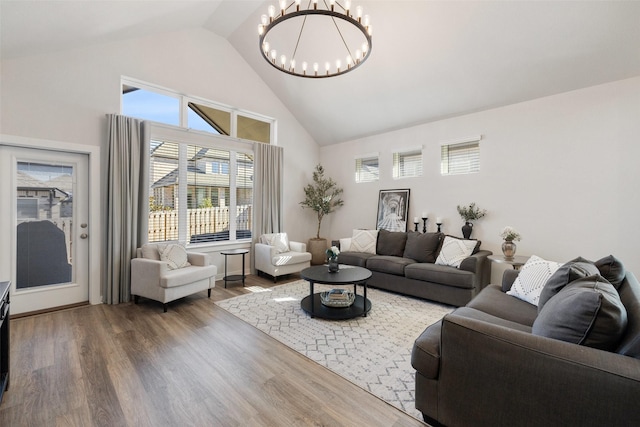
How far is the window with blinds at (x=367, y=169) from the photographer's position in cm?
598

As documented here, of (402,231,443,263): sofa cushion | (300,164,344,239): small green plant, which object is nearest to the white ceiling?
(300,164,344,239): small green plant

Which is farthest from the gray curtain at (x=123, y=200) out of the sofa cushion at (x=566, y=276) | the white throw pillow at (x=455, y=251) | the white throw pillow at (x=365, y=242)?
the sofa cushion at (x=566, y=276)

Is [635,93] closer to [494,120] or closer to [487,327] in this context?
[494,120]

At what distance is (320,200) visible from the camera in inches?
250

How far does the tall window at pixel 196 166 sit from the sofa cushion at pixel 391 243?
8.49 feet

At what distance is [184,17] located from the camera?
4.14 meters

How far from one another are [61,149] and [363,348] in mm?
4282

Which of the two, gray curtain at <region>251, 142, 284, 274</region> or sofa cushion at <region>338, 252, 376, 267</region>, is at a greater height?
gray curtain at <region>251, 142, 284, 274</region>

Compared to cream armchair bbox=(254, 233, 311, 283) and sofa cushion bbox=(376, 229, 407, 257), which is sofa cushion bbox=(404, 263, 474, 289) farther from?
cream armchair bbox=(254, 233, 311, 283)

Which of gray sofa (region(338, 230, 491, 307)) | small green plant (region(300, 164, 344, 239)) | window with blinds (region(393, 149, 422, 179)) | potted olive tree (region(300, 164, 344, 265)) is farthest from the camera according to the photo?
small green plant (region(300, 164, 344, 239))

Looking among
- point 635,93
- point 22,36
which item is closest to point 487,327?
point 635,93

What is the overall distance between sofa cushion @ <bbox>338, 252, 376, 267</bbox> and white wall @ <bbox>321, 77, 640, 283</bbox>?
1379 millimetres

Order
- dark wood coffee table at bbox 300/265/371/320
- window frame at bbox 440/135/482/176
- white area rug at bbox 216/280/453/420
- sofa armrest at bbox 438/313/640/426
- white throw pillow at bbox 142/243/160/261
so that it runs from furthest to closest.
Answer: window frame at bbox 440/135/482/176 < white throw pillow at bbox 142/243/160/261 < dark wood coffee table at bbox 300/265/371/320 < white area rug at bbox 216/280/453/420 < sofa armrest at bbox 438/313/640/426

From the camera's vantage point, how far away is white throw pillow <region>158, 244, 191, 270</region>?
3945 mm
